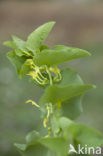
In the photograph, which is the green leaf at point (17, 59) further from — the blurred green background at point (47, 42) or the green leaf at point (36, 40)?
the blurred green background at point (47, 42)

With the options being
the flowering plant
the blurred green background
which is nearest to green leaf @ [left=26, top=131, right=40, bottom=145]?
the flowering plant

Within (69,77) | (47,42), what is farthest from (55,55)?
(47,42)

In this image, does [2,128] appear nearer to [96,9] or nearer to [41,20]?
[41,20]

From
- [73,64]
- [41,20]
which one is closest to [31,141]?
[73,64]

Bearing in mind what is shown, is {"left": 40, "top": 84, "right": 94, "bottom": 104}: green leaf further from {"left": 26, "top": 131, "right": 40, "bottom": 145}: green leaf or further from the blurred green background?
the blurred green background

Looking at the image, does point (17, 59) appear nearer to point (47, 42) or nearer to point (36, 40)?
point (36, 40)
